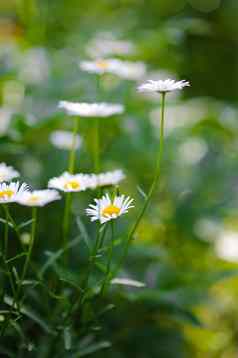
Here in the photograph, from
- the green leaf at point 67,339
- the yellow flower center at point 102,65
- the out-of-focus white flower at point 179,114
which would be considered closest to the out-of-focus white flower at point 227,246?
the out-of-focus white flower at point 179,114

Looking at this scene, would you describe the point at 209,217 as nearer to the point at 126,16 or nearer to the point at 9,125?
the point at 9,125

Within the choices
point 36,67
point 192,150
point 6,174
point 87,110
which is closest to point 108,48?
point 36,67

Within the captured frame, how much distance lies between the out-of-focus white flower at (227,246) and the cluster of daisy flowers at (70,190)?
60 cm

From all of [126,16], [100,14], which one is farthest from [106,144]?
[100,14]

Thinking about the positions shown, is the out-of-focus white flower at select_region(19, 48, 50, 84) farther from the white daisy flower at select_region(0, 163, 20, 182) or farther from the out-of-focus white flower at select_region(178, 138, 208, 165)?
the white daisy flower at select_region(0, 163, 20, 182)

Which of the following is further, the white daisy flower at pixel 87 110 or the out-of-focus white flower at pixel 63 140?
the out-of-focus white flower at pixel 63 140

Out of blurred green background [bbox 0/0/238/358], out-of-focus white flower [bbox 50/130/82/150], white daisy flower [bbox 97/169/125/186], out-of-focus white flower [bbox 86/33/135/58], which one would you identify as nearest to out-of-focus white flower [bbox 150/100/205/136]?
blurred green background [bbox 0/0/238/358]

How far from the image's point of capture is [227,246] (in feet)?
4.62

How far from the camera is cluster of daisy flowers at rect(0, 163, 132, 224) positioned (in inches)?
26.3

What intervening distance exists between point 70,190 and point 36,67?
2.32 feet

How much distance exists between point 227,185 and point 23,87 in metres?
0.47

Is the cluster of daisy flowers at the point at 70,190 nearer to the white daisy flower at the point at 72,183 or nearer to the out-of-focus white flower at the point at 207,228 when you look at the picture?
the white daisy flower at the point at 72,183

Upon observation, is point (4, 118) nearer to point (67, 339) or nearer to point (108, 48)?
point (108, 48)

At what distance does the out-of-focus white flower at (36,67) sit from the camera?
134cm
